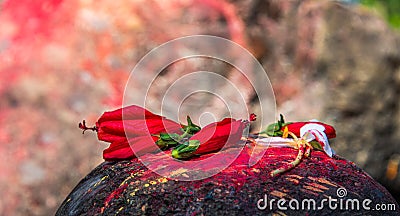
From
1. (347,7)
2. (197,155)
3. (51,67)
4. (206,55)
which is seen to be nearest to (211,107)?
(206,55)

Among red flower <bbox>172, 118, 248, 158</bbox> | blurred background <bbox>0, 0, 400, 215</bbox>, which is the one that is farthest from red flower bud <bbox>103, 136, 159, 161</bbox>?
blurred background <bbox>0, 0, 400, 215</bbox>

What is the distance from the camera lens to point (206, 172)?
2033 millimetres

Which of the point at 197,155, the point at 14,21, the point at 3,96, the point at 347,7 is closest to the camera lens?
the point at 197,155

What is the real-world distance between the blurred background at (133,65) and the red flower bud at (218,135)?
2.04m

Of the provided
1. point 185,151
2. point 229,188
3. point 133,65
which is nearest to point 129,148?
point 185,151

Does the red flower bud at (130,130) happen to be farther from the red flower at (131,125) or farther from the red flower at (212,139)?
the red flower at (212,139)

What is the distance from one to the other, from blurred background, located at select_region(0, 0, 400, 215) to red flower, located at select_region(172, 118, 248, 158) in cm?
204

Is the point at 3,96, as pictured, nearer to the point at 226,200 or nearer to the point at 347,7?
the point at 226,200

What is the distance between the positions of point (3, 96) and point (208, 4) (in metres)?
1.72
